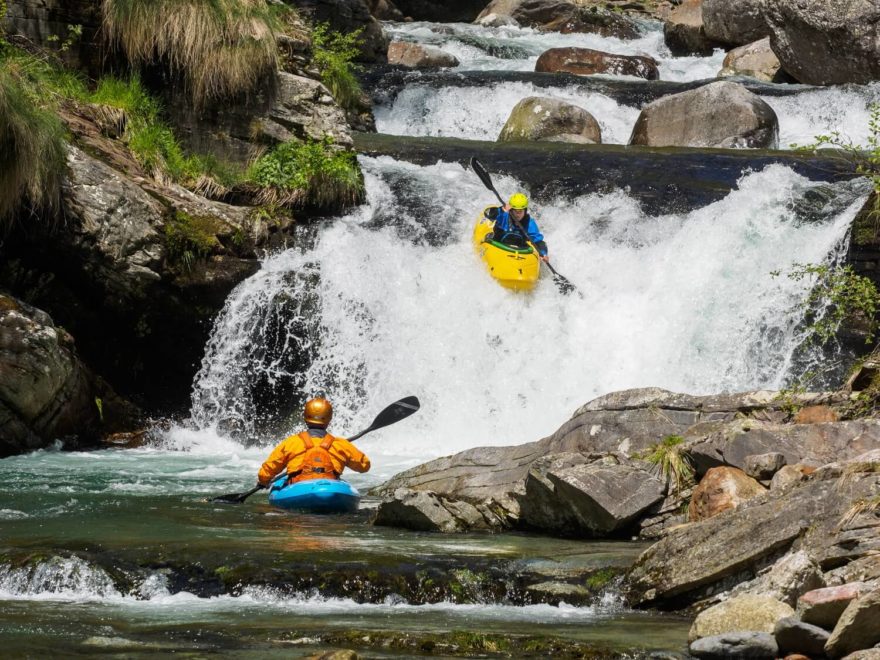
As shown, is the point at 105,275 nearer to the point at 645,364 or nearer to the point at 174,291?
the point at 174,291

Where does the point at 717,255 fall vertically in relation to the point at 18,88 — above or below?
below

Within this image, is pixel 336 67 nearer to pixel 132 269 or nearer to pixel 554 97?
pixel 554 97

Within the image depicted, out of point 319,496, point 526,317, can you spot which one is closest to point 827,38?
point 526,317

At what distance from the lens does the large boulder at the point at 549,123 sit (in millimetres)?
15664

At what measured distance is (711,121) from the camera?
49.9 feet

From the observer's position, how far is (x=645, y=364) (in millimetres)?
11492

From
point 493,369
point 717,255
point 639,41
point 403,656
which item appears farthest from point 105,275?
point 639,41

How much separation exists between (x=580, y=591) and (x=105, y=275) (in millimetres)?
7160

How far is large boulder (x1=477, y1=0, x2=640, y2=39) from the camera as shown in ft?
81.3

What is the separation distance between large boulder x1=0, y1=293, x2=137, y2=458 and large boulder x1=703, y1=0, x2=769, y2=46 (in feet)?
48.2

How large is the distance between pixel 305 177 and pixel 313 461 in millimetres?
5686

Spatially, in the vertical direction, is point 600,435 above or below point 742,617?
above

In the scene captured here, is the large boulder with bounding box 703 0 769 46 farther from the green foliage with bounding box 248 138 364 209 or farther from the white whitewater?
the green foliage with bounding box 248 138 364 209

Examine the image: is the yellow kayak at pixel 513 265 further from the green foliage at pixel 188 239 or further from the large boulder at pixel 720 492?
the large boulder at pixel 720 492
